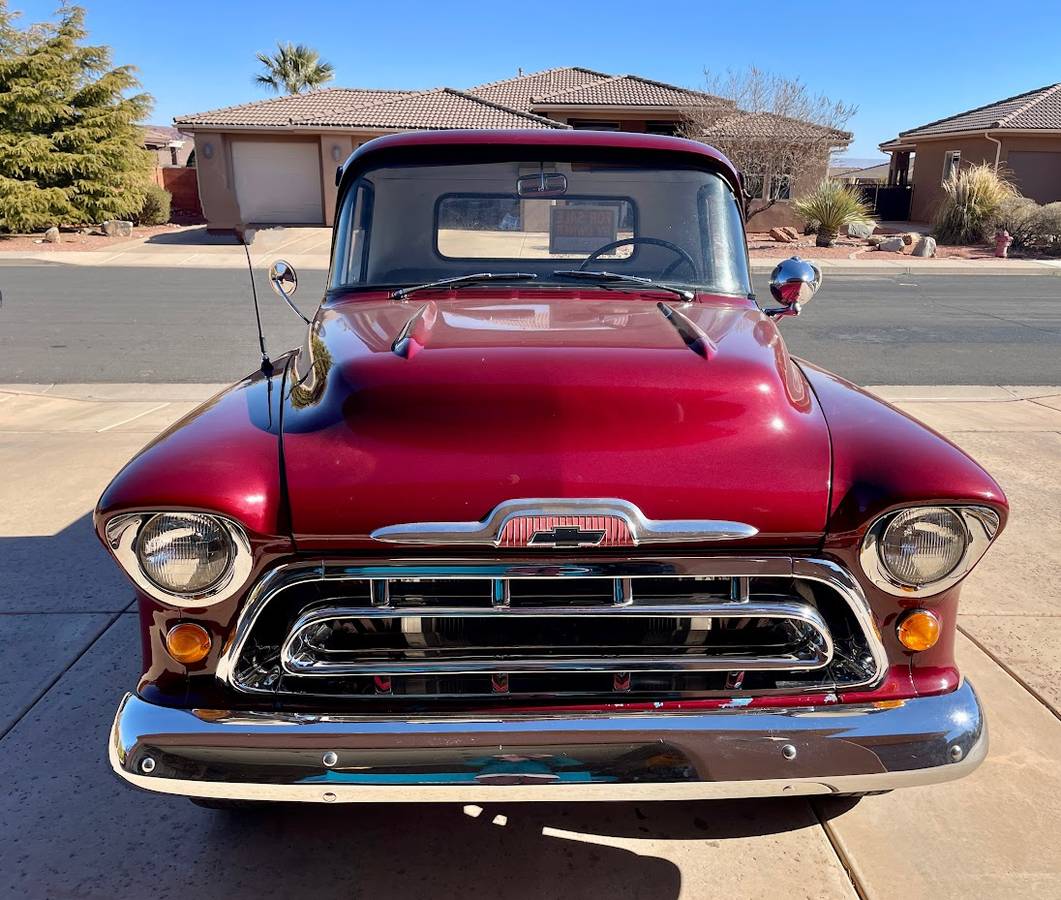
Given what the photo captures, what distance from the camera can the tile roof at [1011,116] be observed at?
2866 cm

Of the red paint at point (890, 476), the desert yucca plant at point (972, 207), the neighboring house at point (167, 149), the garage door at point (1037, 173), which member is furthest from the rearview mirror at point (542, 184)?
the neighboring house at point (167, 149)

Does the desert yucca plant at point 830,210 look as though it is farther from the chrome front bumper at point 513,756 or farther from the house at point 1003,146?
the chrome front bumper at point 513,756

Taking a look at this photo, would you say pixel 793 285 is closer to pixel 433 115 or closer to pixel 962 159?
pixel 433 115

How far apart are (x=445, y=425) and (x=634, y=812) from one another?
136 cm

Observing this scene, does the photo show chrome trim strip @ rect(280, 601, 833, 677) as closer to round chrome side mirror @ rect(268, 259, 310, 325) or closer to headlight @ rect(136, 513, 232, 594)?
headlight @ rect(136, 513, 232, 594)

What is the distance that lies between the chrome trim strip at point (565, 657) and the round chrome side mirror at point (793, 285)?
1.68m

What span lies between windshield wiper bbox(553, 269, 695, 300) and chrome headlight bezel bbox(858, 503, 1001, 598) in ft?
4.13

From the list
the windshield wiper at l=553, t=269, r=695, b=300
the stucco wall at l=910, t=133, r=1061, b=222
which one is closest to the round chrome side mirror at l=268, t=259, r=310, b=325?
the windshield wiper at l=553, t=269, r=695, b=300

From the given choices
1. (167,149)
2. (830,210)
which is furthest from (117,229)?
(167,149)

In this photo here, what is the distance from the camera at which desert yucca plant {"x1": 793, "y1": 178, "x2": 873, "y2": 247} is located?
22.7m

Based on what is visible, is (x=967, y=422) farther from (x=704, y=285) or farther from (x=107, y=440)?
(x=107, y=440)

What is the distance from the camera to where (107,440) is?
6.15 m

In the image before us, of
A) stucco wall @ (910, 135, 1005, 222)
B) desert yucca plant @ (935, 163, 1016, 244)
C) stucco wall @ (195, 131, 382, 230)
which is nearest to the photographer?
desert yucca plant @ (935, 163, 1016, 244)

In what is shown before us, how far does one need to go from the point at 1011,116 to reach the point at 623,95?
12.3 metres
